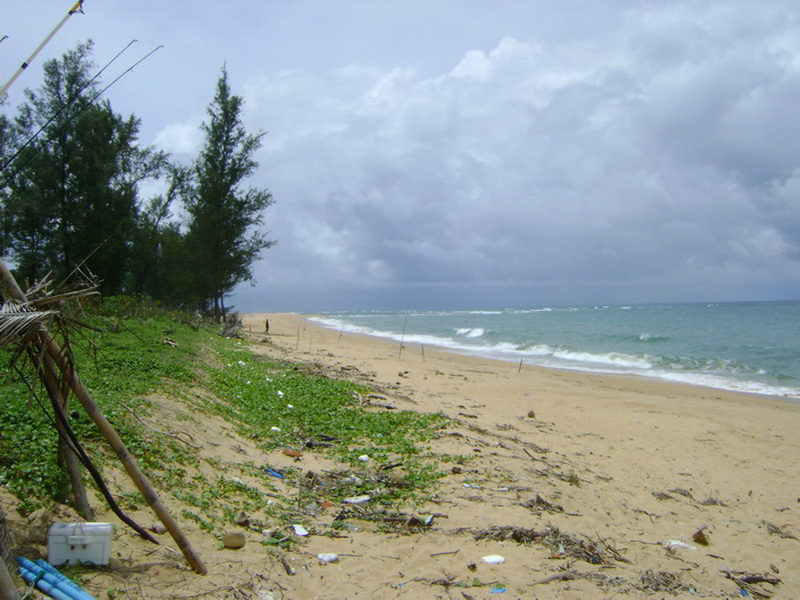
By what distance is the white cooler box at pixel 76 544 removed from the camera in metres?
3.78

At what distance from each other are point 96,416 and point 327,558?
86.0 inches

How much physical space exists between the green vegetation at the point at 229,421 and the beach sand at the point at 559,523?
1.37 ft

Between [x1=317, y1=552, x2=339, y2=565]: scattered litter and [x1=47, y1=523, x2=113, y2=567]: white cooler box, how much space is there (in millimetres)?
1669

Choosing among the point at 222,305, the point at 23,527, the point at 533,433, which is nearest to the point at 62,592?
the point at 23,527

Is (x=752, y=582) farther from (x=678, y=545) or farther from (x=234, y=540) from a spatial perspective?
(x=234, y=540)

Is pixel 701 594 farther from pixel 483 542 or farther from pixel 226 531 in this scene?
pixel 226 531

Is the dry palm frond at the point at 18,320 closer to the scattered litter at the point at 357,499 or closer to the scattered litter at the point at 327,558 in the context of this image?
the scattered litter at the point at 327,558

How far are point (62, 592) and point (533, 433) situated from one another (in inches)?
337

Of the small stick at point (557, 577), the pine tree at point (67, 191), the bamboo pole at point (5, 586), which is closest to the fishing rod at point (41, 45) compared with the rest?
the bamboo pole at point (5, 586)

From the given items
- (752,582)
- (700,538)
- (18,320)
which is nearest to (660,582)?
(752,582)

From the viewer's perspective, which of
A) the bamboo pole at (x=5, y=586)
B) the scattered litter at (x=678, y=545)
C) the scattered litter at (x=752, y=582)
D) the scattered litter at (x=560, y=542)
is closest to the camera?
the bamboo pole at (x=5, y=586)

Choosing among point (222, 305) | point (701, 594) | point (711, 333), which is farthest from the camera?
point (711, 333)

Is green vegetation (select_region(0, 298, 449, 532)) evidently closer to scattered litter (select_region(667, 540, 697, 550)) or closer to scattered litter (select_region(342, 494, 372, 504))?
scattered litter (select_region(342, 494, 372, 504))

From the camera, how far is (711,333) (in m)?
38.5
